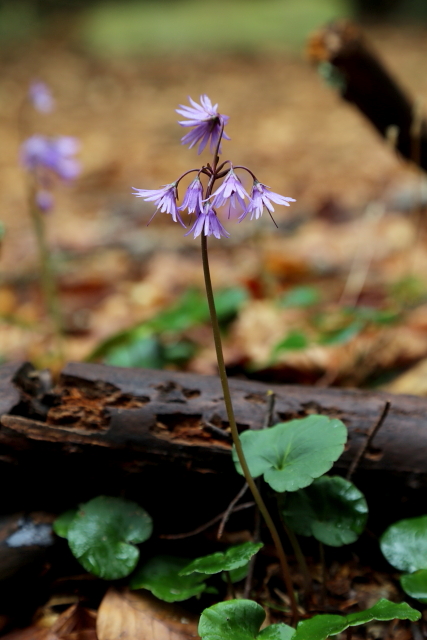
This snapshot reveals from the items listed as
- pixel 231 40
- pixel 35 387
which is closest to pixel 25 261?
pixel 35 387

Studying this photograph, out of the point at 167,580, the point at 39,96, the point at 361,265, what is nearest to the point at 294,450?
the point at 167,580

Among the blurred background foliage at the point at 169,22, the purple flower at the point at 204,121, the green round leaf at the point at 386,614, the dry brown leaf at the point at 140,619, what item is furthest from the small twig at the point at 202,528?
the blurred background foliage at the point at 169,22

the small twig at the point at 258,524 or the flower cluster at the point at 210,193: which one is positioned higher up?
the flower cluster at the point at 210,193

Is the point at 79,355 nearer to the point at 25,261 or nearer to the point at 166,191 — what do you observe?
the point at 25,261

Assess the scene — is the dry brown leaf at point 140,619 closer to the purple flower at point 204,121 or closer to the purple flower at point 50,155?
the purple flower at point 204,121

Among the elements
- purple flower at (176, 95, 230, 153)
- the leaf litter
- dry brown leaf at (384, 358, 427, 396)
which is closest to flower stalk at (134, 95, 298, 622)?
purple flower at (176, 95, 230, 153)

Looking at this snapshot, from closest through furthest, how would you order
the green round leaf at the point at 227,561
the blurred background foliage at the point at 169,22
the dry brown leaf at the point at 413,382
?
the green round leaf at the point at 227,561, the dry brown leaf at the point at 413,382, the blurred background foliage at the point at 169,22

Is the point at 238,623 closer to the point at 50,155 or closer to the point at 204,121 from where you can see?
the point at 204,121
